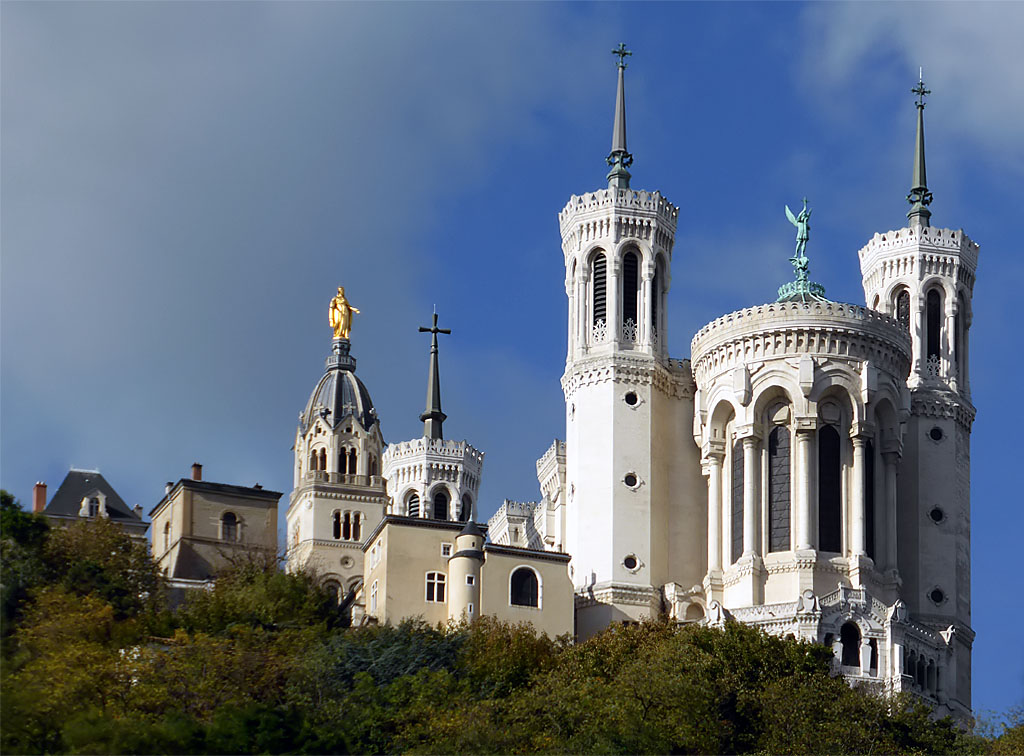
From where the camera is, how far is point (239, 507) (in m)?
102

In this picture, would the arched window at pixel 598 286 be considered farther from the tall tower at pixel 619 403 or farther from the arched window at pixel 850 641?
the arched window at pixel 850 641

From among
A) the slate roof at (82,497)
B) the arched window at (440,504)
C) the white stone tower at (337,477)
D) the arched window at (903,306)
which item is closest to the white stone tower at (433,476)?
the arched window at (440,504)

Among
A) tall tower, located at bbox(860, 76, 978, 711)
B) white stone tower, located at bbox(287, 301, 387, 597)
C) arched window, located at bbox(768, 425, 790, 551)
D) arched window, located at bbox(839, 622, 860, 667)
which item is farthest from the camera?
white stone tower, located at bbox(287, 301, 387, 597)

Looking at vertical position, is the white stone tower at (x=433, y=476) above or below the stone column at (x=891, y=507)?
above

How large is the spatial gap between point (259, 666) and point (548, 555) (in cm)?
1707

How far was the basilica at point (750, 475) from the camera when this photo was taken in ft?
303

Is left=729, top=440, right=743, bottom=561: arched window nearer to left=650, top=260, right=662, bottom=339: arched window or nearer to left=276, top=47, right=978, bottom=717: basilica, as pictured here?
left=276, top=47, right=978, bottom=717: basilica

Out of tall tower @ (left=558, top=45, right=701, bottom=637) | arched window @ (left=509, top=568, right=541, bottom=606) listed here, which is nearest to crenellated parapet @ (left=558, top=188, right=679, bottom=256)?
tall tower @ (left=558, top=45, right=701, bottom=637)

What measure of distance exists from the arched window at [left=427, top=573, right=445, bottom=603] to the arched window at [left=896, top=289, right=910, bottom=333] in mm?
26147

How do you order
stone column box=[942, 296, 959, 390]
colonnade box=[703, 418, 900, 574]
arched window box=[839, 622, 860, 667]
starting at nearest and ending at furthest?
arched window box=[839, 622, 860, 667] < colonnade box=[703, 418, 900, 574] < stone column box=[942, 296, 959, 390]

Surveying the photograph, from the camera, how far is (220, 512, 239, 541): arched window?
101 meters

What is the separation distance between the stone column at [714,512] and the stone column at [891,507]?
686cm

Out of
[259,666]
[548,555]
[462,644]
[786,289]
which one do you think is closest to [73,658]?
[259,666]

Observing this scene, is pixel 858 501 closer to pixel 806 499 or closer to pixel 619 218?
pixel 806 499
